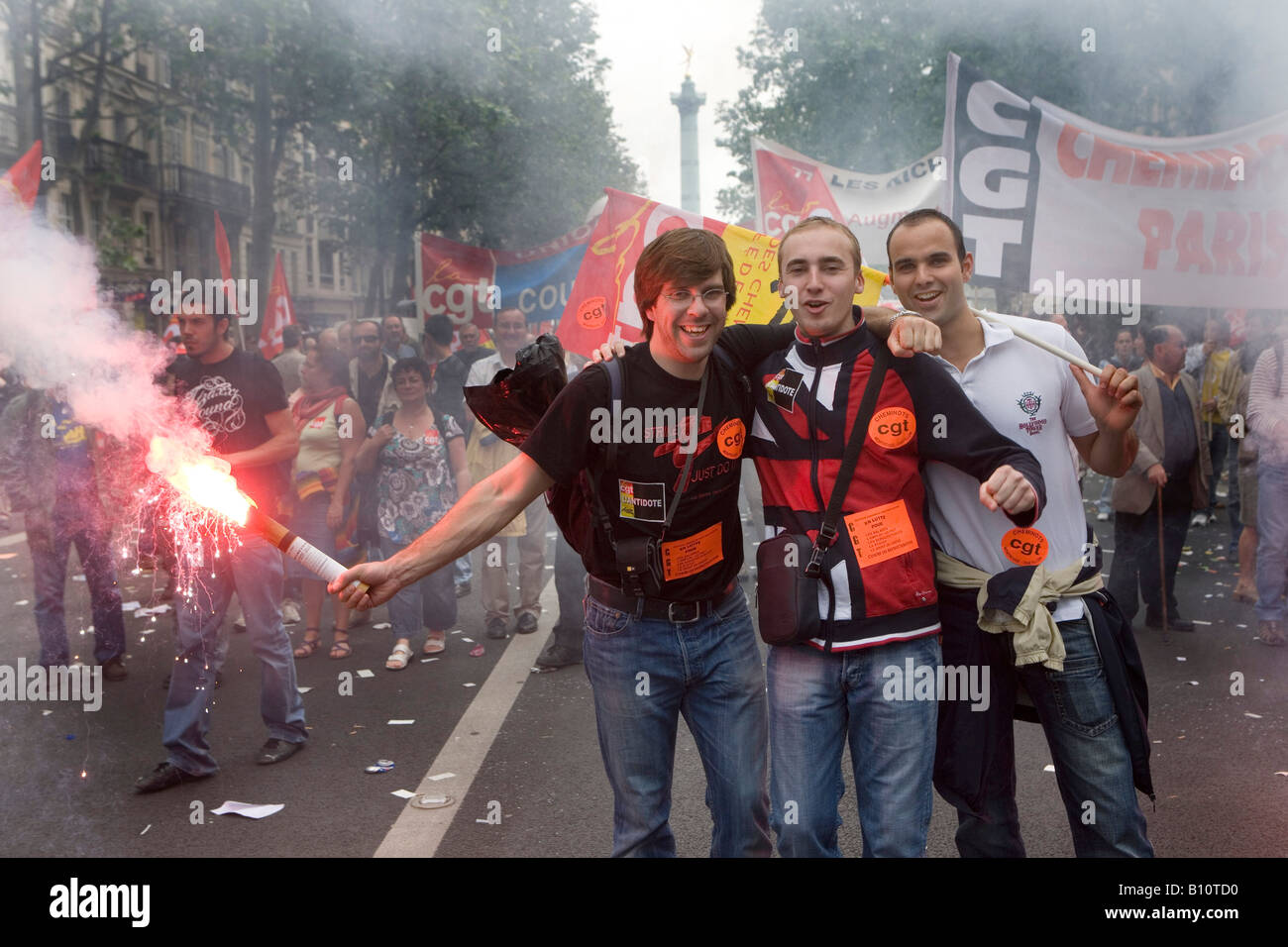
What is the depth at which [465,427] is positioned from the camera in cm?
831

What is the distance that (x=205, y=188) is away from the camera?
38156 mm

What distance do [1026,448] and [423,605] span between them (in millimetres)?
4584

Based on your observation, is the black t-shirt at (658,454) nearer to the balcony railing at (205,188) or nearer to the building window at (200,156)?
the balcony railing at (205,188)

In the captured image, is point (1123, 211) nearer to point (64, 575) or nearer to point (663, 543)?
point (663, 543)

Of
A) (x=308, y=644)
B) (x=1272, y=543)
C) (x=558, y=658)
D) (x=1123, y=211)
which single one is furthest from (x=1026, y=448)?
(x=308, y=644)

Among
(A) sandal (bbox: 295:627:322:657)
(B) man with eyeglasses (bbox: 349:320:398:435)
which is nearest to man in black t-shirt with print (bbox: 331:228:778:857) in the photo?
(A) sandal (bbox: 295:627:322:657)

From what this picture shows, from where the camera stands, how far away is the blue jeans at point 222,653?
15.0 ft

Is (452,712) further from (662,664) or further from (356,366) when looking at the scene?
(356,366)

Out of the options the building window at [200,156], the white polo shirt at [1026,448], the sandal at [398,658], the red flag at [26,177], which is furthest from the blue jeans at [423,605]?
the building window at [200,156]

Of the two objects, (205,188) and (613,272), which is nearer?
(613,272)

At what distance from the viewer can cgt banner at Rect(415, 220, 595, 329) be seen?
11.2 metres

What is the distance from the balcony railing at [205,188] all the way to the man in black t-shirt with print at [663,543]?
117ft

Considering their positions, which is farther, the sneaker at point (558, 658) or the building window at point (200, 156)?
the building window at point (200, 156)

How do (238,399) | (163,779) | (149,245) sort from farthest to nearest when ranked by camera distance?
1. (149,245)
2. (238,399)
3. (163,779)
